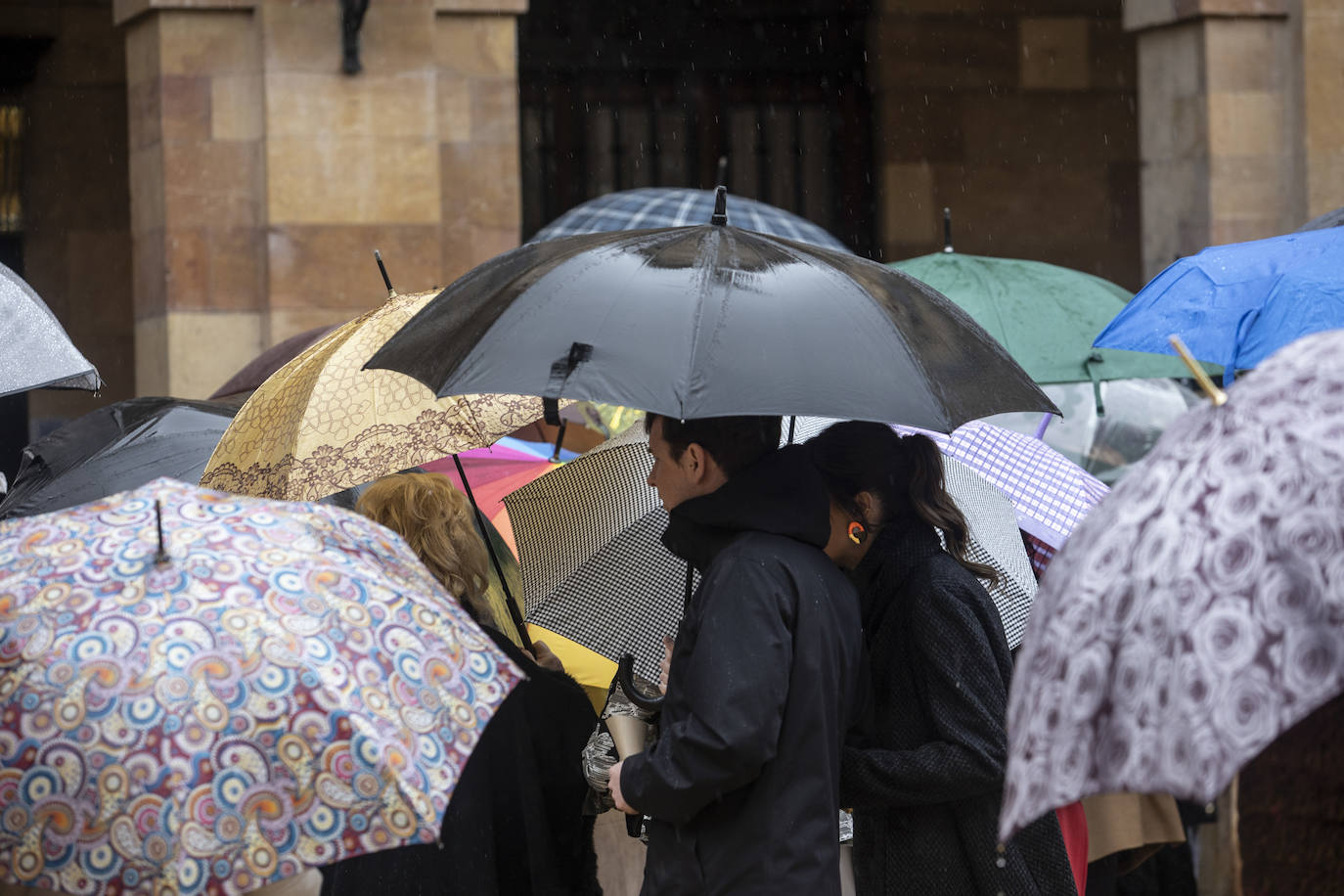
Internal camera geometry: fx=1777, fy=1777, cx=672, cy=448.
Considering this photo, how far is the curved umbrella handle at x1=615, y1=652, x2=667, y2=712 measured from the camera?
326 cm

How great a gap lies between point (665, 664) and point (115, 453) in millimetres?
1742

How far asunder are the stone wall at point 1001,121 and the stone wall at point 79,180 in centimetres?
452

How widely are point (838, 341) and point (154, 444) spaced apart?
2079mm

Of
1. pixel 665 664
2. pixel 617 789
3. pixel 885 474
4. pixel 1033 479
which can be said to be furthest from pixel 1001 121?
pixel 617 789

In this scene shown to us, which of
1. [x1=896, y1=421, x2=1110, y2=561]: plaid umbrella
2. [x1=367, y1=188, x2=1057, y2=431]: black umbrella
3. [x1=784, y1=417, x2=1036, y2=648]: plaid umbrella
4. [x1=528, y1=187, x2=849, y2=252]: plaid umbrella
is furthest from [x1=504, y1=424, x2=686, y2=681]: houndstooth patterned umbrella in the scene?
[x1=528, y1=187, x2=849, y2=252]: plaid umbrella

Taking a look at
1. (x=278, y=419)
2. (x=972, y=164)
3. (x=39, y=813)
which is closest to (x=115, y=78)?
(x=972, y=164)

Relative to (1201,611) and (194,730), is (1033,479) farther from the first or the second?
(194,730)

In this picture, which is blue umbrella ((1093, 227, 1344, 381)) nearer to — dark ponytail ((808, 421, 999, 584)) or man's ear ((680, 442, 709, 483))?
dark ponytail ((808, 421, 999, 584))

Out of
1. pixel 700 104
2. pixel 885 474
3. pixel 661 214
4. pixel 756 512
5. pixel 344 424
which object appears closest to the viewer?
pixel 756 512

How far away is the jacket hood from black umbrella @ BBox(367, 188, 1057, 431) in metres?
0.27

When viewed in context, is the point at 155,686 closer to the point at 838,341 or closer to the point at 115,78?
the point at 838,341

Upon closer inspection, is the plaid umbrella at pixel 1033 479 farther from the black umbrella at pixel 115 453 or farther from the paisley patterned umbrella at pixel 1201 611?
the paisley patterned umbrella at pixel 1201 611

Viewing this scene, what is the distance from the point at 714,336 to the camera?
296 cm

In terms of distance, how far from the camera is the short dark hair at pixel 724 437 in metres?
3.13
